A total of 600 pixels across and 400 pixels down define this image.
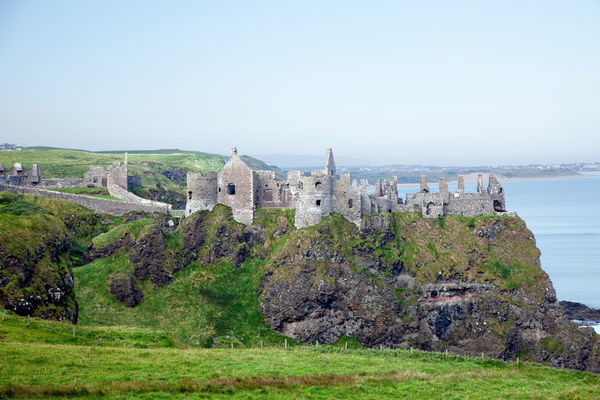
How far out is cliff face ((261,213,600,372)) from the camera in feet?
225

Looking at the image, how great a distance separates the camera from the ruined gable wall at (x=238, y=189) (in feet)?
251

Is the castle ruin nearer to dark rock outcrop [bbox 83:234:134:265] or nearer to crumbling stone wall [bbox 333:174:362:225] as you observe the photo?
crumbling stone wall [bbox 333:174:362:225]

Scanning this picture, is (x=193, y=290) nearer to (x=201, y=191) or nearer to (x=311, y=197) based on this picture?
(x=201, y=191)

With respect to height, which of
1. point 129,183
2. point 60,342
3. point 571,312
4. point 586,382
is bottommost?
point 571,312

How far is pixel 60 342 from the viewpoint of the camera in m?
38.6

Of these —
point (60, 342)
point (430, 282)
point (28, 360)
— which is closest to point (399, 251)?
point (430, 282)

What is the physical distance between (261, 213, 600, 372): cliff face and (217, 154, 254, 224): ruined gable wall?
6302mm

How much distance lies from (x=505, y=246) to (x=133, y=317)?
137ft

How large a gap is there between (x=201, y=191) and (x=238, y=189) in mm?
Result: 4233

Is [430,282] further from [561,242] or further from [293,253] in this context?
[561,242]

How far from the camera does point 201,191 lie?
76750 mm

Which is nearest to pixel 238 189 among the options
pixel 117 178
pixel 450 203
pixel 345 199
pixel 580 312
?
pixel 345 199

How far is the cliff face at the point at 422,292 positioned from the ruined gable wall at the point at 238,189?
630 cm

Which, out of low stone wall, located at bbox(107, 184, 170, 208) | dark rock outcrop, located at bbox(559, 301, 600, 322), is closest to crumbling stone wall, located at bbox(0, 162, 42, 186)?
low stone wall, located at bbox(107, 184, 170, 208)
